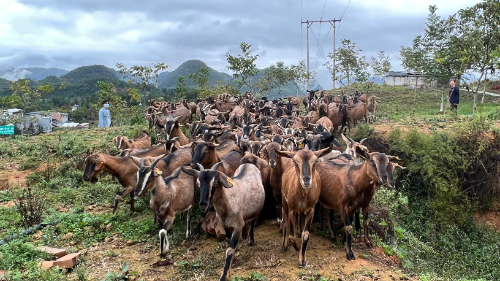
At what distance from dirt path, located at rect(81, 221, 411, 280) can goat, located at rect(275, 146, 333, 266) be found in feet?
1.06

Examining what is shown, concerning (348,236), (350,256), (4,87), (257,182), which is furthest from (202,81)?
(4,87)

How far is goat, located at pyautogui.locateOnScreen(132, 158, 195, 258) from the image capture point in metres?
6.18

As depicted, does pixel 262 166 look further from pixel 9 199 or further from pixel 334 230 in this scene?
pixel 9 199

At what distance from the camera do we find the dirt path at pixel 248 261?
5629 mm

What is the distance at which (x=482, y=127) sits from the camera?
540 inches

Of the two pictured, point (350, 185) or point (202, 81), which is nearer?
point (350, 185)

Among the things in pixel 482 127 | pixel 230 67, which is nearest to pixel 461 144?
pixel 482 127

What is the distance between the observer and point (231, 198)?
5715 millimetres

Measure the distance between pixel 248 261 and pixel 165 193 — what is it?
187 centimetres

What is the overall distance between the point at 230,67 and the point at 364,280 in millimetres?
27929

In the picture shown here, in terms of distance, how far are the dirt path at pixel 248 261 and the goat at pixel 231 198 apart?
0.46 metres

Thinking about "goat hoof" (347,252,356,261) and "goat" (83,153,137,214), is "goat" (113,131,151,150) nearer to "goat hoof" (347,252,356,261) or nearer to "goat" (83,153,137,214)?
"goat" (83,153,137,214)

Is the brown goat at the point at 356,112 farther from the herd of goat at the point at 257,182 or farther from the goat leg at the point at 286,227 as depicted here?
the goat leg at the point at 286,227

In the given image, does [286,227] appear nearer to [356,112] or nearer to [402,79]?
[356,112]
